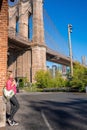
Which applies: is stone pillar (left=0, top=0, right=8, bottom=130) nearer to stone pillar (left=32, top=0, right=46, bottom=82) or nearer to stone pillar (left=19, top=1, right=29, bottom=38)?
stone pillar (left=32, top=0, right=46, bottom=82)

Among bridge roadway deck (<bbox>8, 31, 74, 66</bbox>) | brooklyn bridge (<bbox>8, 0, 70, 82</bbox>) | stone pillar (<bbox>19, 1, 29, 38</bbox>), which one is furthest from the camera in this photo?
stone pillar (<bbox>19, 1, 29, 38</bbox>)

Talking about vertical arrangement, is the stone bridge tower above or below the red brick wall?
above

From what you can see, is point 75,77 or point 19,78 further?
point 19,78

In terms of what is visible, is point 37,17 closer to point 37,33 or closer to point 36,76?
point 37,33

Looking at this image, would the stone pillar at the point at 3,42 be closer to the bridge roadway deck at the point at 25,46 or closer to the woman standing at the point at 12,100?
the woman standing at the point at 12,100

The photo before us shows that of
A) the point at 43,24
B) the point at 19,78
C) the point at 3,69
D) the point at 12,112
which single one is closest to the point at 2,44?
the point at 3,69

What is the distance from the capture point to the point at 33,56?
2616 inches

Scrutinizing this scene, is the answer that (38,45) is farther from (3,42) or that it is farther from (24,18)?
(3,42)

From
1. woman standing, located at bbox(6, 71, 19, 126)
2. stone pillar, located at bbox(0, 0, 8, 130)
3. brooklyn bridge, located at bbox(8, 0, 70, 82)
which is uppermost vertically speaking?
brooklyn bridge, located at bbox(8, 0, 70, 82)

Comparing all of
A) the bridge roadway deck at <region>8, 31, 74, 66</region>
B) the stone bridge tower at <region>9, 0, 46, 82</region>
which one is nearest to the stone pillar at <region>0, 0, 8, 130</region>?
the bridge roadway deck at <region>8, 31, 74, 66</region>

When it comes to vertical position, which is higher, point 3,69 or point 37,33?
point 37,33

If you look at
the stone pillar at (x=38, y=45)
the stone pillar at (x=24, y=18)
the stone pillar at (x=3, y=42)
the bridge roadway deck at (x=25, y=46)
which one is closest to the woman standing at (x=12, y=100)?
the stone pillar at (x=3, y=42)

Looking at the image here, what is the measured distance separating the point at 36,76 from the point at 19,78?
24.2 feet

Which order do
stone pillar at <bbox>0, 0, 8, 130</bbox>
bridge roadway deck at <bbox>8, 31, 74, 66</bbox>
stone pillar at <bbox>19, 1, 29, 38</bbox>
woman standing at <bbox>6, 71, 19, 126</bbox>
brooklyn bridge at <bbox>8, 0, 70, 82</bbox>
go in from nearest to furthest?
woman standing at <bbox>6, 71, 19, 126</bbox> < stone pillar at <bbox>0, 0, 8, 130</bbox> < bridge roadway deck at <bbox>8, 31, 74, 66</bbox> < brooklyn bridge at <bbox>8, 0, 70, 82</bbox> < stone pillar at <bbox>19, 1, 29, 38</bbox>
